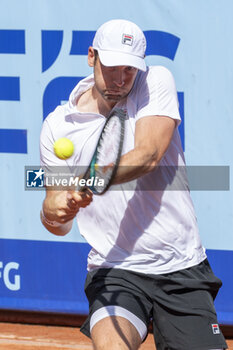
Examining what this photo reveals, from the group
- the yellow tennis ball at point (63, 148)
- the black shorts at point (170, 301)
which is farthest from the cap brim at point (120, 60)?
the black shorts at point (170, 301)

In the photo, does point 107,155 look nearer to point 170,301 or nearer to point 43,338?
point 170,301

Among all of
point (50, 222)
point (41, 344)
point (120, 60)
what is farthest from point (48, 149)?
point (41, 344)

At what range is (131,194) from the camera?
3086mm

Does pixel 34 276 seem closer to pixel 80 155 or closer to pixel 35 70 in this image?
pixel 35 70

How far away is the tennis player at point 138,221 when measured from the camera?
300 centimetres

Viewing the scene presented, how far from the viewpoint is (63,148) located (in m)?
3.09

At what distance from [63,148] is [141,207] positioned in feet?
1.36

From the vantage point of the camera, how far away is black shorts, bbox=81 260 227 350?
307 centimetres

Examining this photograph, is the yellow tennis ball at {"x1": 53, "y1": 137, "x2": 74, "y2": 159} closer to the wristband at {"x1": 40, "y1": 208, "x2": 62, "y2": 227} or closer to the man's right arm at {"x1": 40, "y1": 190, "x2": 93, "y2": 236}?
the man's right arm at {"x1": 40, "y1": 190, "x2": 93, "y2": 236}

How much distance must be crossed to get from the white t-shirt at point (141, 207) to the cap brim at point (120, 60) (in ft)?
0.35

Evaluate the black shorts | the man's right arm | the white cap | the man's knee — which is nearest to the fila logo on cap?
the white cap

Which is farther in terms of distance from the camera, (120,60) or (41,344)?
(41,344)

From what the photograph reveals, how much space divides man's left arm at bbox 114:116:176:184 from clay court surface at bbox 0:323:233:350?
2.25 m

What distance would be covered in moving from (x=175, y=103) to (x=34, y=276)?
2464 mm
